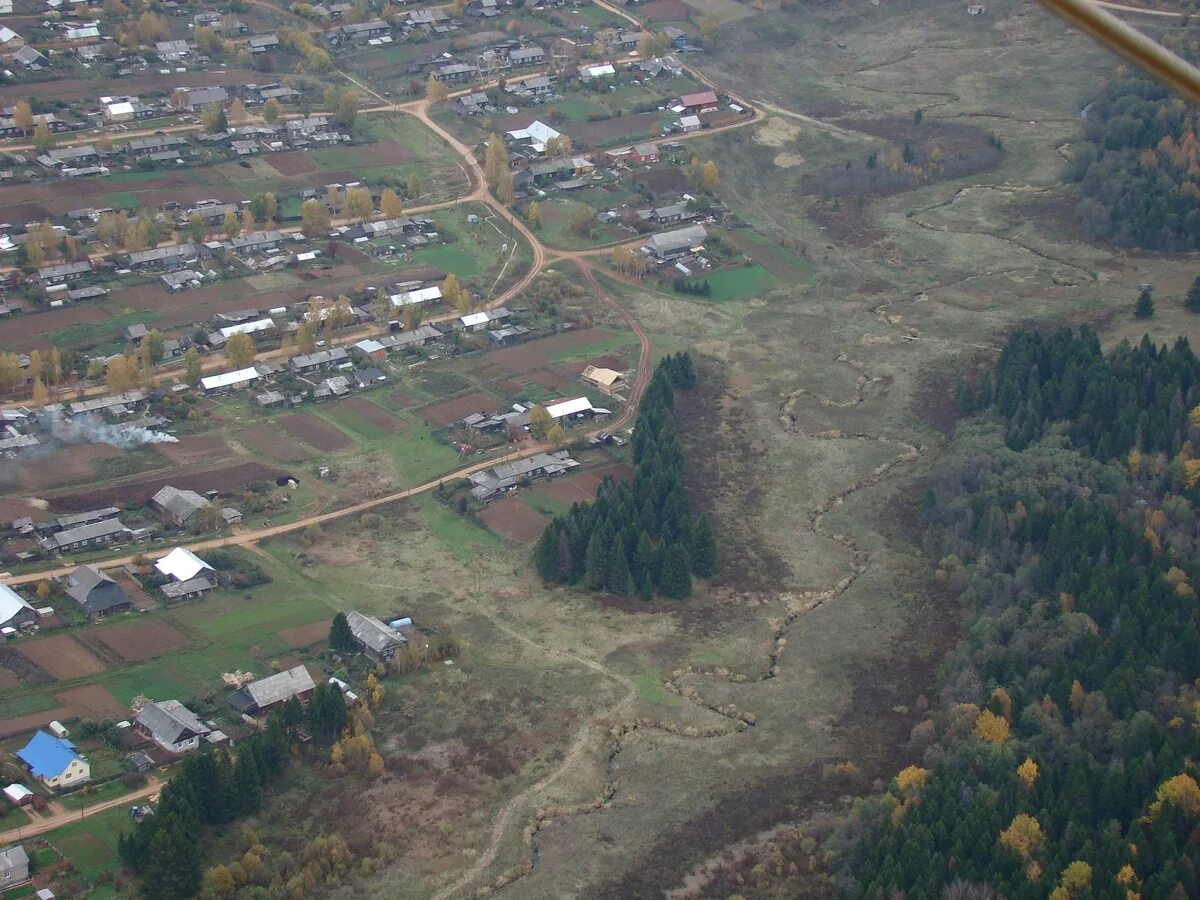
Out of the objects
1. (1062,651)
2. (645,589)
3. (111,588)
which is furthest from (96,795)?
(1062,651)

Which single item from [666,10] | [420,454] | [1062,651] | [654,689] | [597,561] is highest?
[666,10]

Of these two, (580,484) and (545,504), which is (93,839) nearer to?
(545,504)

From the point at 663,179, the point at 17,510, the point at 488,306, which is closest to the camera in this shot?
the point at 17,510

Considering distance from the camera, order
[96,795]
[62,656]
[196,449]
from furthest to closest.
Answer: [196,449] < [62,656] < [96,795]

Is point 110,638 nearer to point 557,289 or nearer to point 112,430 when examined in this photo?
point 112,430

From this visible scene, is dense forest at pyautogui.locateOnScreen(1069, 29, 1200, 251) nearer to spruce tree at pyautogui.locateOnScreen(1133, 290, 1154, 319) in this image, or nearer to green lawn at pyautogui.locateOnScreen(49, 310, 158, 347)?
spruce tree at pyautogui.locateOnScreen(1133, 290, 1154, 319)

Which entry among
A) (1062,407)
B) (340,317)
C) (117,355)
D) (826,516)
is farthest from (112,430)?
(1062,407)

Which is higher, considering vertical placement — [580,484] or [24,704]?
[24,704]
